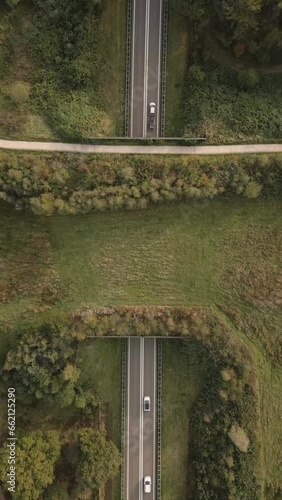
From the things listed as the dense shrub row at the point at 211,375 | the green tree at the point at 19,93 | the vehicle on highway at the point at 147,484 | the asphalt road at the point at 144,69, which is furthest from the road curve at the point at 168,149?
the vehicle on highway at the point at 147,484

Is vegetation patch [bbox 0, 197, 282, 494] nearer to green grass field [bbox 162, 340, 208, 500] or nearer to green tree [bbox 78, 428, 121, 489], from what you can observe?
green tree [bbox 78, 428, 121, 489]

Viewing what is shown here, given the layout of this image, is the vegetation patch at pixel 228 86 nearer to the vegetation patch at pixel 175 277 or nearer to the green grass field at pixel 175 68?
the green grass field at pixel 175 68

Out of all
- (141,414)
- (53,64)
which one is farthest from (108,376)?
(53,64)

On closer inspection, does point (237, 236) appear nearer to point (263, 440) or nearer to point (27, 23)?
point (263, 440)

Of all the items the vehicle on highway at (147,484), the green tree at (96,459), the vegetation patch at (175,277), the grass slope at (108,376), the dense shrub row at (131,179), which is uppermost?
the dense shrub row at (131,179)

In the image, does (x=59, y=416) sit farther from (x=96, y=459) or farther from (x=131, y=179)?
(x=131, y=179)

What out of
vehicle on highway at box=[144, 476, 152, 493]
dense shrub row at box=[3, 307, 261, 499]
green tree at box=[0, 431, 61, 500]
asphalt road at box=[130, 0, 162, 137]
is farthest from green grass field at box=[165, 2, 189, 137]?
vehicle on highway at box=[144, 476, 152, 493]

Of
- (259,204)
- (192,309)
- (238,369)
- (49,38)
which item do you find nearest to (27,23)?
(49,38)
